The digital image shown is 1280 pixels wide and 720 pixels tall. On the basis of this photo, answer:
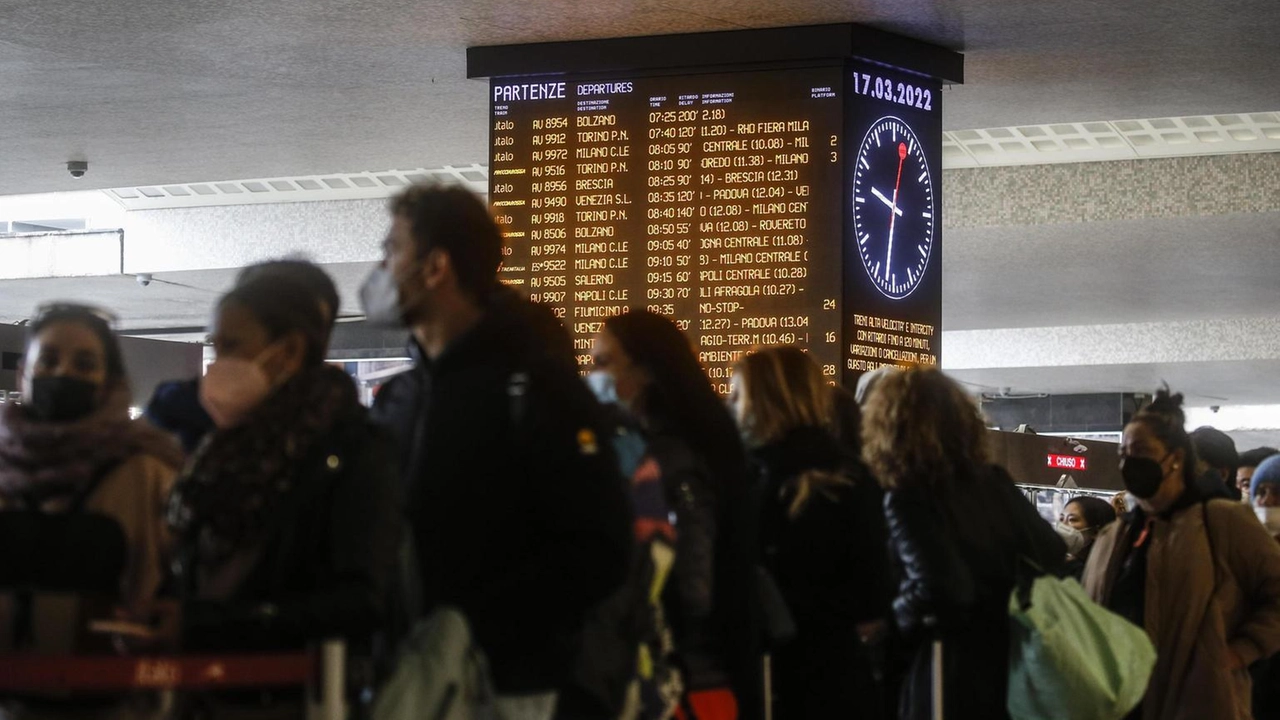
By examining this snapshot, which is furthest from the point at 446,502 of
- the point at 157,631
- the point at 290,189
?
the point at 290,189

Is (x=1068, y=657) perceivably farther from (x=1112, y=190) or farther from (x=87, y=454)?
(x=1112, y=190)

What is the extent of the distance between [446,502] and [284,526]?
23cm

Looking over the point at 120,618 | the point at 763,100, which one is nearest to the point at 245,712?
the point at 120,618

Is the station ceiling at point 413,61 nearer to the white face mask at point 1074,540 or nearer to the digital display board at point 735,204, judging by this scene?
the digital display board at point 735,204

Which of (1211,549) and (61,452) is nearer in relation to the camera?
(61,452)

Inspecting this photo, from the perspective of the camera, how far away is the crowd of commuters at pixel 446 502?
2.23m

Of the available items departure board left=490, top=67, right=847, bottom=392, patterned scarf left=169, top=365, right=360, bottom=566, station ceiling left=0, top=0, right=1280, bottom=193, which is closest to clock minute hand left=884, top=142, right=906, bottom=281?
departure board left=490, top=67, right=847, bottom=392

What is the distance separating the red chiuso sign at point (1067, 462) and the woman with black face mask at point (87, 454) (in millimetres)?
5883

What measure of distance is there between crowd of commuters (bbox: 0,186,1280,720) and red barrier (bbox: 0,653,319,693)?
0.04 meters

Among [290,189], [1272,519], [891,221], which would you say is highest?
[290,189]

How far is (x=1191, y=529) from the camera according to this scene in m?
4.54

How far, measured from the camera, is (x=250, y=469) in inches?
88.6

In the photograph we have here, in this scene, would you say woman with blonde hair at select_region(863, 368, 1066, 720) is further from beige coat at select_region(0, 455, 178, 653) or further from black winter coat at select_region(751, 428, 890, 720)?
beige coat at select_region(0, 455, 178, 653)

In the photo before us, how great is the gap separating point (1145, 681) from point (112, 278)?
35.7 ft
